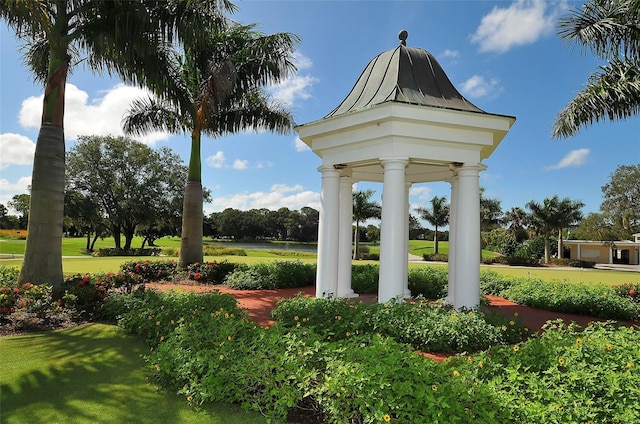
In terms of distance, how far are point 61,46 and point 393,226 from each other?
9.48 meters

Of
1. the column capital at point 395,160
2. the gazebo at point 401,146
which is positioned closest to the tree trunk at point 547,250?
the gazebo at point 401,146

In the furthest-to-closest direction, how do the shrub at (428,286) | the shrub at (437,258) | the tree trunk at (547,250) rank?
the tree trunk at (547,250)
the shrub at (437,258)
the shrub at (428,286)

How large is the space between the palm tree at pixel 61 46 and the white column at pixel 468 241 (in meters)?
8.15

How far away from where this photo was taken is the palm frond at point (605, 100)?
12.8m

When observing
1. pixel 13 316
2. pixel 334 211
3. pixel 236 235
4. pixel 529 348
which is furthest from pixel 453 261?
pixel 236 235

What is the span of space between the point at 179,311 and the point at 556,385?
19.3 ft

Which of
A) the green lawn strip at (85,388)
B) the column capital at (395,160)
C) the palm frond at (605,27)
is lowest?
the green lawn strip at (85,388)

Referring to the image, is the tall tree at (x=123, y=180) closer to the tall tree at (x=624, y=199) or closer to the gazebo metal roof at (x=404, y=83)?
the gazebo metal roof at (x=404, y=83)

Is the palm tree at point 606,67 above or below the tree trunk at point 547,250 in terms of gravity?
above

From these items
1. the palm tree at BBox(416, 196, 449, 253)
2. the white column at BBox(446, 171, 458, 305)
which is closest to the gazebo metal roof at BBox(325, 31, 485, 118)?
the white column at BBox(446, 171, 458, 305)

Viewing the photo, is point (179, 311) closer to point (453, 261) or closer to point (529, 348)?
point (529, 348)

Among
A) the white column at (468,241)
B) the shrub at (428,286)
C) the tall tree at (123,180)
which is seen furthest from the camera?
the tall tree at (123,180)

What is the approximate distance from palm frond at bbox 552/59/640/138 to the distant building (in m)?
45.9

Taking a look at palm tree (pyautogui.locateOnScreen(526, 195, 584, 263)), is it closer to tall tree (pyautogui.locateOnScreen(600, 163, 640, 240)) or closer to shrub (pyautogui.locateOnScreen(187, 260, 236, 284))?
tall tree (pyautogui.locateOnScreen(600, 163, 640, 240))
